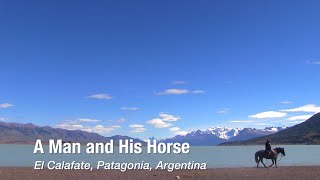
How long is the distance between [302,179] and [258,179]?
3597 millimetres

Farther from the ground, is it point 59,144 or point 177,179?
point 59,144

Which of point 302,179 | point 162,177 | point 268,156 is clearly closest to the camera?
point 302,179

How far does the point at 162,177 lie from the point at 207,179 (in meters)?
4.13

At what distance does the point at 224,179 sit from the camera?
119 feet

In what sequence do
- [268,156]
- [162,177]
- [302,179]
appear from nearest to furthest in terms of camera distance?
[302,179] < [162,177] < [268,156]

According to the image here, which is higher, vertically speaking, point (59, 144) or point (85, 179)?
point (59, 144)

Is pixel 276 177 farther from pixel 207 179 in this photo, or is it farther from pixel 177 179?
pixel 177 179

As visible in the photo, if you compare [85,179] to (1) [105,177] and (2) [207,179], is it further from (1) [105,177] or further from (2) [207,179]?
(2) [207,179]

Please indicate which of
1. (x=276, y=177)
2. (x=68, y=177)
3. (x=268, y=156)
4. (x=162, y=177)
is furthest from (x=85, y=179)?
(x=268, y=156)

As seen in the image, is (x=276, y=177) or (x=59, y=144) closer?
(x=276, y=177)

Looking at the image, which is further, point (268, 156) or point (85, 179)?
point (268, 156)

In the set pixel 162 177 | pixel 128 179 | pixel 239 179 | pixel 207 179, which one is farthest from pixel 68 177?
pixel 239 179

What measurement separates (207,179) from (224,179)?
1.47 m

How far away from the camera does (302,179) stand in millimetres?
35844
